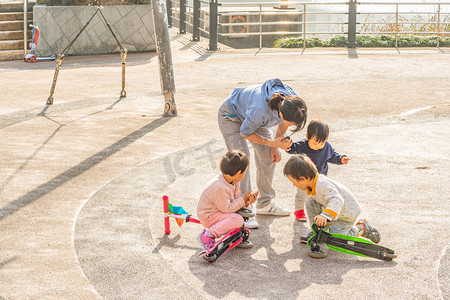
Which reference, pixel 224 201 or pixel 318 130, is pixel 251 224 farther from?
pixel 318 130

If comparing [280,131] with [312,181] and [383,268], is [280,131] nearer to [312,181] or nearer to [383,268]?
[312,181]

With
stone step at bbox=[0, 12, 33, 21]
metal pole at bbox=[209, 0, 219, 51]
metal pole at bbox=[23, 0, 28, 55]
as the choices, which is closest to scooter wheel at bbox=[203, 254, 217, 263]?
metal pole at bbox=[23, 0, 28, 55]

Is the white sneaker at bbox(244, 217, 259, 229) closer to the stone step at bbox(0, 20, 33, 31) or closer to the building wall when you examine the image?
the building wall

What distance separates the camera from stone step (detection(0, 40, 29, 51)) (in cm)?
1656

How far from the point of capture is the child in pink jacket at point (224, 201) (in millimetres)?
4989

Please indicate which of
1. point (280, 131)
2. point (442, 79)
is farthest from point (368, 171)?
point (442, 79)

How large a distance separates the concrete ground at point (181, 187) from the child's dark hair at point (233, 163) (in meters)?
0.68

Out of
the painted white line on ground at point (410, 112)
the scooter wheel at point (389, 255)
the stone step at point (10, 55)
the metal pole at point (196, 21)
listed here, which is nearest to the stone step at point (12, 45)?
the stone step at point (10, 55)

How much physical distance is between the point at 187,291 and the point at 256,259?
75cm

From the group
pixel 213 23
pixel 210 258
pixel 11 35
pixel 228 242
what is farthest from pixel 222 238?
pixel 11 35

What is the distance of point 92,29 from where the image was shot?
16.8 m

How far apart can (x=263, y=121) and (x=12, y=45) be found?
13098 mm

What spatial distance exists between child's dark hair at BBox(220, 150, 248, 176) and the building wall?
1246 centimetres

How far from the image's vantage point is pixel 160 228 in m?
5.64
